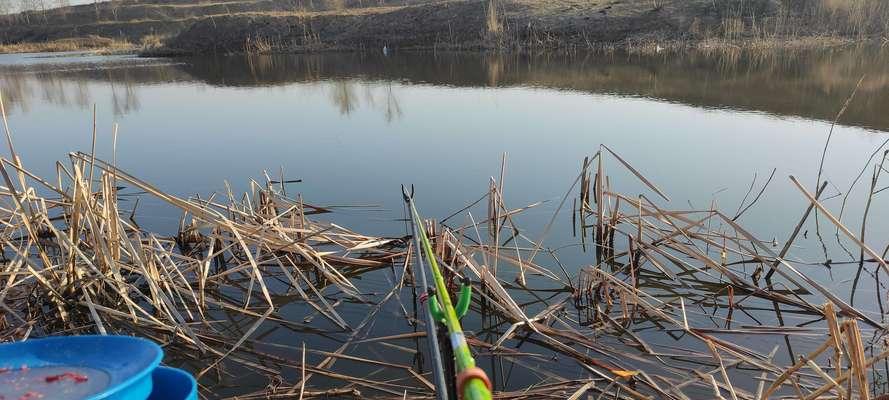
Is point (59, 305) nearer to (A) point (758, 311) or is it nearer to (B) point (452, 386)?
(B) point (452, 386)

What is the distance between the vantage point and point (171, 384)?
1.55 meters

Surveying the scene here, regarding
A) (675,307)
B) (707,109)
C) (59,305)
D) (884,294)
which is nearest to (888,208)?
(884,294)

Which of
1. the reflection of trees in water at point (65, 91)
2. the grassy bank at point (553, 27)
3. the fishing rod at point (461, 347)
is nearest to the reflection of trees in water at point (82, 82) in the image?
the reflection of trees in water at point (65, 91)

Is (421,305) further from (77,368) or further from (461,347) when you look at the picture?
(461,347)

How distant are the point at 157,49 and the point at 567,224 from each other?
2169 centimetres

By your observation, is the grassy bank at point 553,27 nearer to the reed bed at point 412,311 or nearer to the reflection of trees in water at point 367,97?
the reflection of trees in water at point 367,97

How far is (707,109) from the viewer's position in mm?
7395

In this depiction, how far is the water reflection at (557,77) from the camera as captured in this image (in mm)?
7914

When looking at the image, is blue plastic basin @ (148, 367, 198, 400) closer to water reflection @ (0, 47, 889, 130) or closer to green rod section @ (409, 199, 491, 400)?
green rod section @ (409, 199, 491, 400)

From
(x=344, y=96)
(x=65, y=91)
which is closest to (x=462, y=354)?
(x=344, y=96)

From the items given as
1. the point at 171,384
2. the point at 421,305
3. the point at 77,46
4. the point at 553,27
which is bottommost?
the point at 421,305

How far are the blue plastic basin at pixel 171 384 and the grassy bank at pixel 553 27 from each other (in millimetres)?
14984

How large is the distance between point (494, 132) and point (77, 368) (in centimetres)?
532

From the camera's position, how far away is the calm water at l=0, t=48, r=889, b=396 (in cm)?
425
